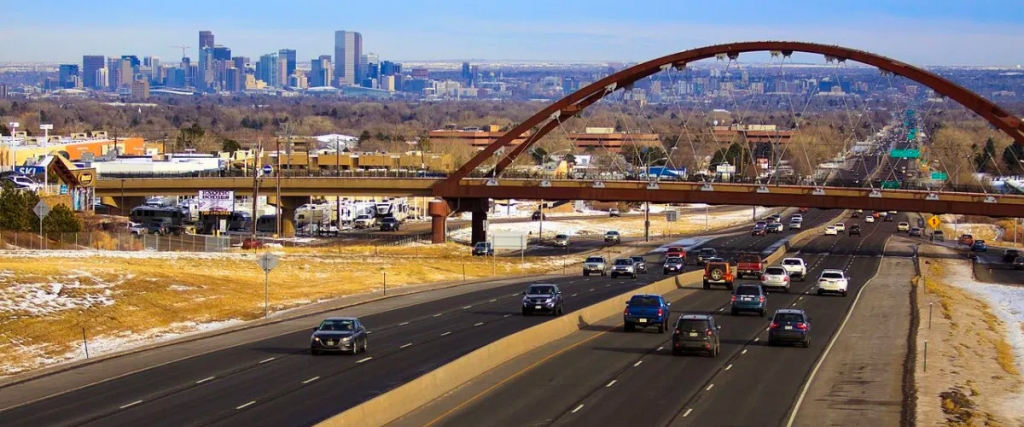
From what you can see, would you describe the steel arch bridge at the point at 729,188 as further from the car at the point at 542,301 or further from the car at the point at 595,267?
the car at the point at 542,301

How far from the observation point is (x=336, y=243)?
12406 centimetres

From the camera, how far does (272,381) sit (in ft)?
135

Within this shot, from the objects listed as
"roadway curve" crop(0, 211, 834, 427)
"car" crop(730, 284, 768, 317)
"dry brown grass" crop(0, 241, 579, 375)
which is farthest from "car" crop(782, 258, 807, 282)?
"roadway curve" crop(0, 211, 834, 427)

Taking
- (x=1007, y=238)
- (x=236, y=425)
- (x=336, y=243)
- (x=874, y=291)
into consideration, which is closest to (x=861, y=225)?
(x=1007, y=238)

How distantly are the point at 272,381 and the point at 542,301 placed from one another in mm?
22605

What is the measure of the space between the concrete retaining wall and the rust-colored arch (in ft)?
189

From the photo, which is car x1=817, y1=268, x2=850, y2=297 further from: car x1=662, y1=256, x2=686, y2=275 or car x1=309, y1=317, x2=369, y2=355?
car x1=309, y1=317, x2=369, y2=355

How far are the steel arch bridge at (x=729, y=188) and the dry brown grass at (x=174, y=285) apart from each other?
15.7m

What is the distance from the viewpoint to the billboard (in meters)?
126

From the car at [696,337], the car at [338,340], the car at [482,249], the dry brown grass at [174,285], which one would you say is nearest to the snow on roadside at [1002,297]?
the car at [696,337]

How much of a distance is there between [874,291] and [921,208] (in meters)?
A: 29.6

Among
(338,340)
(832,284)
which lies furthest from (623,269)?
(338,340)

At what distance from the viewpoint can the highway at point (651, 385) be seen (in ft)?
116

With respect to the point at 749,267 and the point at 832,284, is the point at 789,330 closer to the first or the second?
the point at 832,284
